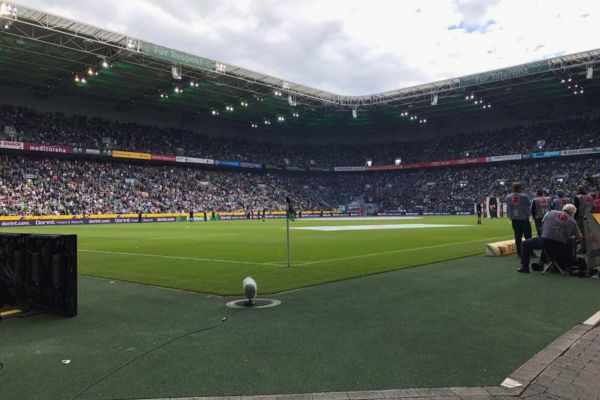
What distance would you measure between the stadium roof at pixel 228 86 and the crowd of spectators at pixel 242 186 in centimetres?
842

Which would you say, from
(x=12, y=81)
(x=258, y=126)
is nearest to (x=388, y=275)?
(x=12, y=81)

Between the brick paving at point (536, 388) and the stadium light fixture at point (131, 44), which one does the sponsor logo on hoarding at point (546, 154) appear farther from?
the brick paving at point (536, 388)

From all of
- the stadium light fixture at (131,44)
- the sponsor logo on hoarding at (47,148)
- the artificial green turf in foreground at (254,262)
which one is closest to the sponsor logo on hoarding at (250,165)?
the sponsor logo on hoarding at (47,148)

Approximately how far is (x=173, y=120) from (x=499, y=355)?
6821cm

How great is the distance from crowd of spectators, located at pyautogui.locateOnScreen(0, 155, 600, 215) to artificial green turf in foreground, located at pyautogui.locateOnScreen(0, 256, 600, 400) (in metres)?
38.7

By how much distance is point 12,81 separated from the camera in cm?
4922

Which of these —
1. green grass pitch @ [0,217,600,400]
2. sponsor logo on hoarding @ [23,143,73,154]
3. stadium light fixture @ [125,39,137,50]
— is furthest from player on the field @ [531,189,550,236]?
sponsor logo on hoarding @ [23,143,73,154]

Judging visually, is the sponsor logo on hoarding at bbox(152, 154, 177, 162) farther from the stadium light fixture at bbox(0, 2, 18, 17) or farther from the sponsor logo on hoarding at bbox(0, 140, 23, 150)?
the stadium light fixture at bbox(0, 2, 18, 17)

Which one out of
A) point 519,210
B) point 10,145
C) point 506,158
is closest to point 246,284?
point 519,210

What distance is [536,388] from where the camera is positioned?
3965mm

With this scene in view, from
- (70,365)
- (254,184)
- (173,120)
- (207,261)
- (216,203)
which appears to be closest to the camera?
(70,365)

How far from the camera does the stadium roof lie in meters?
37.9

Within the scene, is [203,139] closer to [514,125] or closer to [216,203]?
[216,203]

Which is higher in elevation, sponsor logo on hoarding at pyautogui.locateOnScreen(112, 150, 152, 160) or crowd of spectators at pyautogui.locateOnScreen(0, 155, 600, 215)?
sponsor logo on hoarding at pyautogui.locateOnScreen(112, 150, 152, 160)
